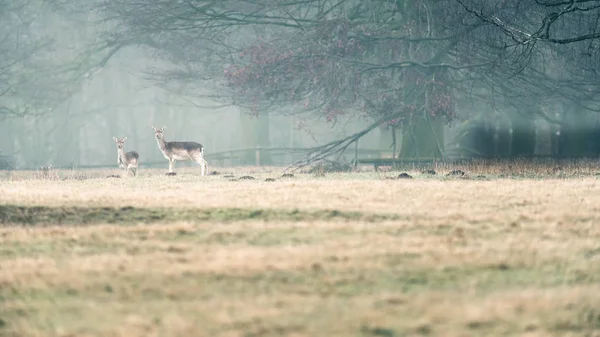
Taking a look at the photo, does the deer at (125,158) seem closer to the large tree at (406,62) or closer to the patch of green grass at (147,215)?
the large tree at (406,62)

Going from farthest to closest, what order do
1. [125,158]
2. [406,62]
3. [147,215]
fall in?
1. [406,62]
2. [125,158]
3. [147,215]

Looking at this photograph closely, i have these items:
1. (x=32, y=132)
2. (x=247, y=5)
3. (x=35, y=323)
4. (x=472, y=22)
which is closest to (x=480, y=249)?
(x=35, y=323)

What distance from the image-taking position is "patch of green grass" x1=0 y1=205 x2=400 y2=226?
575 inches

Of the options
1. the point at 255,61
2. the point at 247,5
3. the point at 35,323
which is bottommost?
the point at 35,323

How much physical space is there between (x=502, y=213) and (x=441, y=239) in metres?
3.41

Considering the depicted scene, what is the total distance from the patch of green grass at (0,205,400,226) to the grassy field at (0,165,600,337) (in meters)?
0.03

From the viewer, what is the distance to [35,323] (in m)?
7.70

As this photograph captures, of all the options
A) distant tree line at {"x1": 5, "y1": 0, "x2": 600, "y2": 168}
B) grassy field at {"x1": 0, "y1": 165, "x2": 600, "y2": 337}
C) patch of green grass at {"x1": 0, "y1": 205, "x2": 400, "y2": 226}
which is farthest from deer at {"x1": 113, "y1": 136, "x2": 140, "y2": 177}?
patch of green grass at {"x1": 0, "y1": 205, "x2": 400, "y2": 226}

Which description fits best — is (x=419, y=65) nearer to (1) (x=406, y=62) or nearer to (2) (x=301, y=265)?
(1) (x=406, y=62)

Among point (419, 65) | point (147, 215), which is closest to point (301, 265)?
point (147, 215)

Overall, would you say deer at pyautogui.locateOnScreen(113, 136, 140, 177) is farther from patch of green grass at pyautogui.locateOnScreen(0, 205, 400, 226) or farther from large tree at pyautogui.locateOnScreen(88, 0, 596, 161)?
patch of green grass at pyautogui.locateOnScreen(0, 205, 400, 226)

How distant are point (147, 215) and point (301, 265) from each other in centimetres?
560

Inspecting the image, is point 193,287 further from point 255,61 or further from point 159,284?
point 255,61

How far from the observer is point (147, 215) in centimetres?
1516
